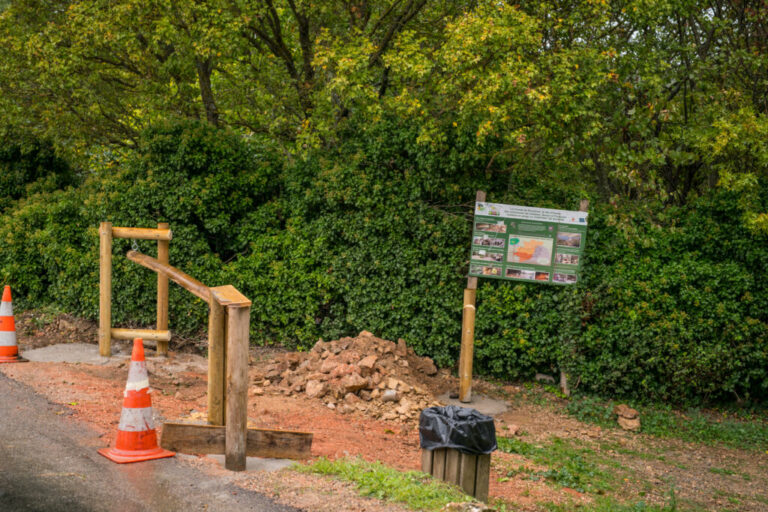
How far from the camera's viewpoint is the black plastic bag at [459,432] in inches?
217

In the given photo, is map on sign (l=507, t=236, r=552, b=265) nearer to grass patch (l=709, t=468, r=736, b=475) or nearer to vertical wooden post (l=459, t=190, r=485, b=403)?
vertical wooden post (l=459, t=190, r=485, b=403)

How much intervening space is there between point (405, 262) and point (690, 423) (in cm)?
481

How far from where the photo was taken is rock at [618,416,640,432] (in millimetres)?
9289

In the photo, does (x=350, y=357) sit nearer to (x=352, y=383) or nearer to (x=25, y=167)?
(x=352, y=383)

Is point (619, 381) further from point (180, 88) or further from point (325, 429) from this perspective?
point (180, 88)

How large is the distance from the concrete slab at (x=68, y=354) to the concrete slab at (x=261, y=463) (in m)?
4.52

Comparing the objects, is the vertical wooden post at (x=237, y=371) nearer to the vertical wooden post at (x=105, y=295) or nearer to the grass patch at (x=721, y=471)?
the vertical wooden post at (x=105, y=295)

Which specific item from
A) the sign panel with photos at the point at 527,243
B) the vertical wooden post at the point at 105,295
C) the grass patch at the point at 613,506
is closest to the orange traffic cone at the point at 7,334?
the vertical wooden post at the point at 105,295

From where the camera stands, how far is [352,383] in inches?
334

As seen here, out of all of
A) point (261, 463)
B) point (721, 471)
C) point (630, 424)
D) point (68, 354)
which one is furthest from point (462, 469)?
point (68, 354)

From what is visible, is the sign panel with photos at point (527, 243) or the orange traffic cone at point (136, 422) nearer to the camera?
the orange traffic cone at point (136, 422)

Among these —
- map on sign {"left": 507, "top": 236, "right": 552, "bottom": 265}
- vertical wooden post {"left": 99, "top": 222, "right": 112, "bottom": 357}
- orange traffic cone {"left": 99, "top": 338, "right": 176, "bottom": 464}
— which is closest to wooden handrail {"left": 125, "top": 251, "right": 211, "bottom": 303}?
vertical wooden post {"left": 99, "top": 222, "right": 112, "bottom": 357}

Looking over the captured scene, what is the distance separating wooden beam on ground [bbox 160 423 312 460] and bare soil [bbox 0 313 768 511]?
0.16 m

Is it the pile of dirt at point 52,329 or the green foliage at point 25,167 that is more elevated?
the green foliage at point 25,167
